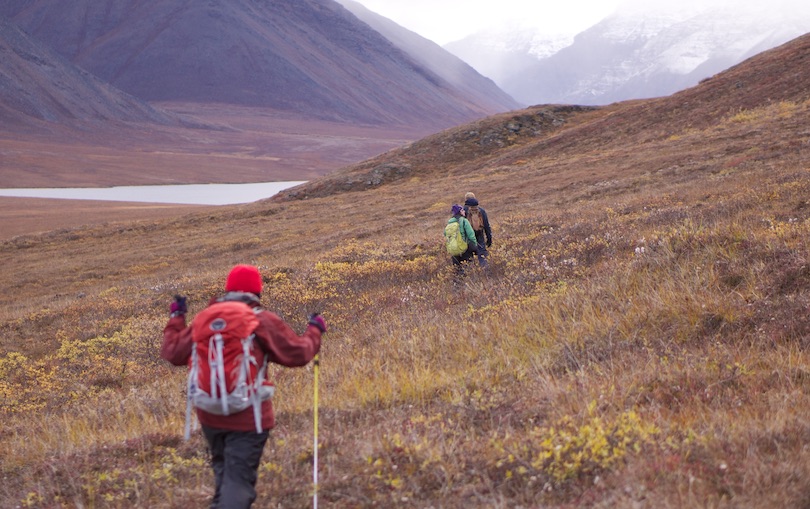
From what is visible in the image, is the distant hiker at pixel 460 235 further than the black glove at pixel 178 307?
Yes

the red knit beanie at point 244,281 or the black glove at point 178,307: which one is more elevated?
the red knit beanie at point 244,281

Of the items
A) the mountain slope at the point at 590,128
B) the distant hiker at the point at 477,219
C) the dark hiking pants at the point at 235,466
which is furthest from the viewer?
the mountain slope at the point at 590,128

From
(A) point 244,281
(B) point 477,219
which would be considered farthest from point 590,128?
(A) point 244,281

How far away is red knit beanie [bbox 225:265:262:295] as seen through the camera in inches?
173

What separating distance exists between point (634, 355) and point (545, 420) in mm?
1565

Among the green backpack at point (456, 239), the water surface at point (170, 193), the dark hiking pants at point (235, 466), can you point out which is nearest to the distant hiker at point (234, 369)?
the dark hiking pants at point (235, 466)

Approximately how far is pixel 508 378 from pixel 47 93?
205 meters

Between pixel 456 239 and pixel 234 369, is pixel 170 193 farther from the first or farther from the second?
pixel 234 369

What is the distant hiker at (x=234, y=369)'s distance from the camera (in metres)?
4.01

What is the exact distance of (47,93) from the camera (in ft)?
591

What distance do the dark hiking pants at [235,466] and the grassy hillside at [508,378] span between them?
0.37 metres

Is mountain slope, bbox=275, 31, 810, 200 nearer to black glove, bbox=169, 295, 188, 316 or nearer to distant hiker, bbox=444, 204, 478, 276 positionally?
distant hiker, bbox=444, 204, 478, 276

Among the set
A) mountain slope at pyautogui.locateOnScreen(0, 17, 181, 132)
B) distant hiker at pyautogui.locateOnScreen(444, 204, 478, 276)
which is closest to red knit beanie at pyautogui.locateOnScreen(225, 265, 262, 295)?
distant hiker at pyautogui.locateOnScreen(444, 204, 478, 276)

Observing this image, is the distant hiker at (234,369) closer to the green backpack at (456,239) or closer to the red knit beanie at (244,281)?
the red knit beanie at (244,281)
